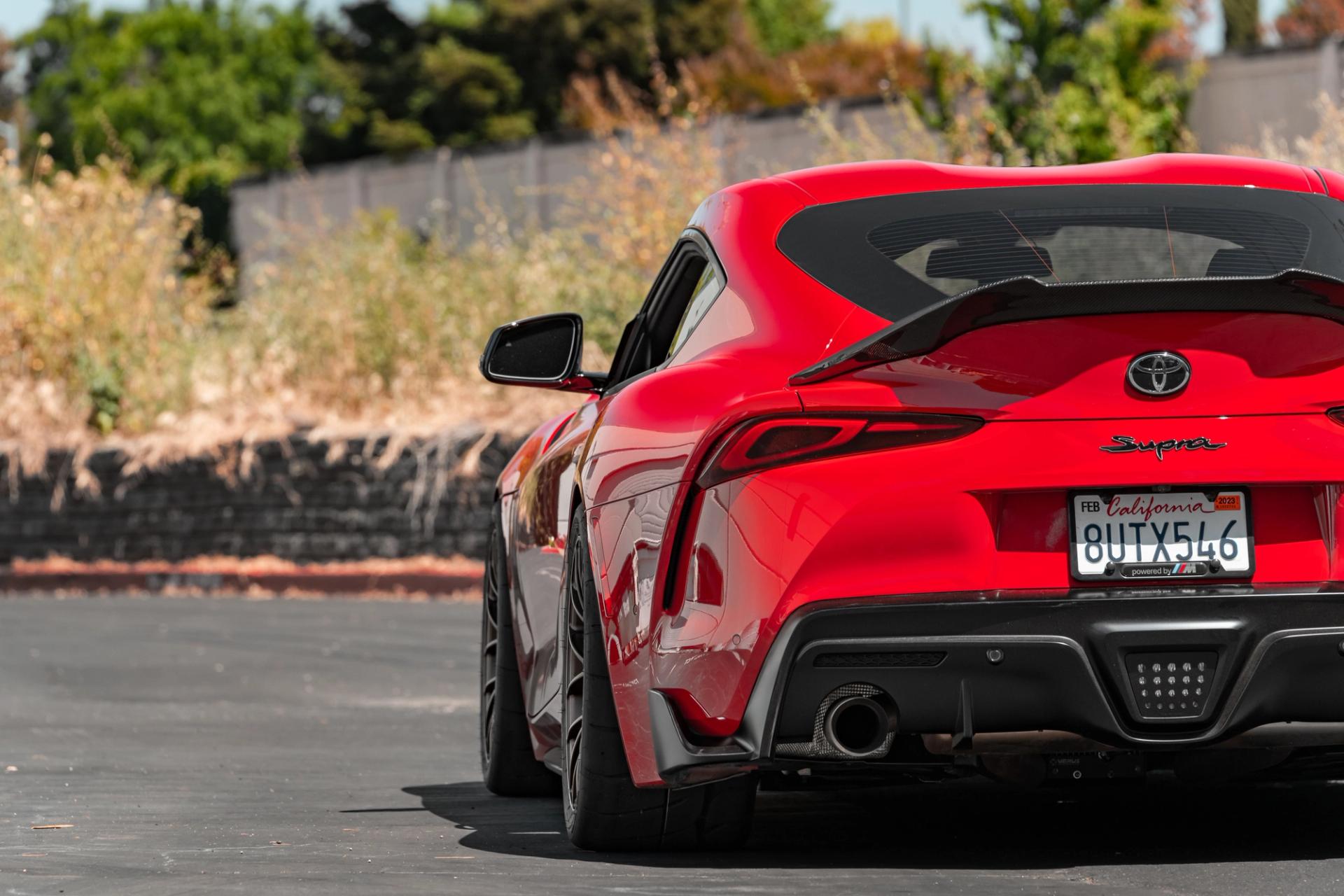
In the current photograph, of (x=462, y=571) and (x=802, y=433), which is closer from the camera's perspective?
(x=802, y=433)

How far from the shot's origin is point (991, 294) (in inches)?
181

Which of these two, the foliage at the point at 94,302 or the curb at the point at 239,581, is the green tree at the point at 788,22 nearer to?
the foliage at the point at 94,302

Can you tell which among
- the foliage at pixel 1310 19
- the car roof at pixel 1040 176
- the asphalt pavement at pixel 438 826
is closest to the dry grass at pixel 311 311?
the asphalt pavement at pixel 438 826

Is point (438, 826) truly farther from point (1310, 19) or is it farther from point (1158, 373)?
point (1310, 19)

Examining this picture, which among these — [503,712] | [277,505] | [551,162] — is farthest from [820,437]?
[551,162]

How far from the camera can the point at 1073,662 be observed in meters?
4.54

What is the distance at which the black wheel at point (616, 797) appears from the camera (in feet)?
17.0

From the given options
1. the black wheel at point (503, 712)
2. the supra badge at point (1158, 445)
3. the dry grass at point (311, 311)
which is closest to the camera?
the supra badge at point (1158, 445)

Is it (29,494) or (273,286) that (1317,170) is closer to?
(29,494)

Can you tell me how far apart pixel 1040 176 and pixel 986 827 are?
1670 mm

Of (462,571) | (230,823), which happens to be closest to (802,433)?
(230,823)

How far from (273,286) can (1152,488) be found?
2076 centimetres

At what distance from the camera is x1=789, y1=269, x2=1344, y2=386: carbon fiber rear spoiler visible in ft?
15.1

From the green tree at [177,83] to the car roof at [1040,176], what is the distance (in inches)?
3211
